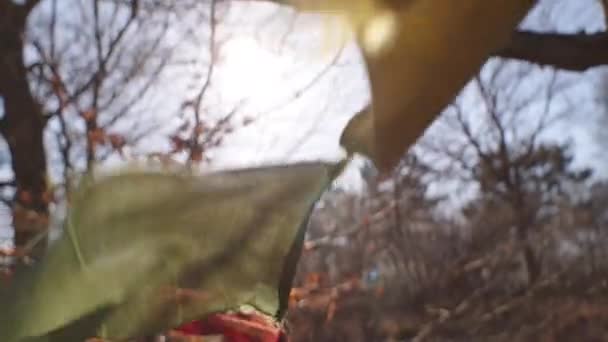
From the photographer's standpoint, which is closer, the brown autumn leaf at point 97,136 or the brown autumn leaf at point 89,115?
the brown autumn leaf at point 97,136

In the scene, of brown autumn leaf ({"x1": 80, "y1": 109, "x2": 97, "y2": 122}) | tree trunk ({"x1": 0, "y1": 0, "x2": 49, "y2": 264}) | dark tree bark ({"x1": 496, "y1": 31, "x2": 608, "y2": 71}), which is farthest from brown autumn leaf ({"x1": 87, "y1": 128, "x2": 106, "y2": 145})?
dark tree bark ({"x1": 496, "y1": 31, "x2": 608, "y2": 71})

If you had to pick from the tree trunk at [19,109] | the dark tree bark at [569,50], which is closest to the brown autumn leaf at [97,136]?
→ the tree trunk at [19,109]

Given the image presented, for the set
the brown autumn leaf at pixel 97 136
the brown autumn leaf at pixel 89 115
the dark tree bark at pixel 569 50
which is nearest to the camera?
the dark tree bark at pixel 569 50

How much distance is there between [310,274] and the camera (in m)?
2.84

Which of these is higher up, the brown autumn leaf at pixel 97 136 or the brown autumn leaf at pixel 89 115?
the brown autumn leaf at pixel 89 115

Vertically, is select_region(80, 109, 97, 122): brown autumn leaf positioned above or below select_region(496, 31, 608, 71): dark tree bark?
above

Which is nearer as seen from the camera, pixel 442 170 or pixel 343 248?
pixel 343 248

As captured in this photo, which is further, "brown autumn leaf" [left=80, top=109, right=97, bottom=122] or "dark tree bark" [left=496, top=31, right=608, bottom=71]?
"brown autumn leaf" [left=80, top=109, right=97, bottom=122]

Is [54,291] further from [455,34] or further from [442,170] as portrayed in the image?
[442,170]

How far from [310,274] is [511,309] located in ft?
7.41

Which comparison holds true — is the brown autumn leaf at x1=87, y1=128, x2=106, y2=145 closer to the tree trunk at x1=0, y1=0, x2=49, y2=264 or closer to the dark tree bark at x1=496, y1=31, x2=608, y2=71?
the tree trunk at x1=0, y1=0, x2=49, y2=264

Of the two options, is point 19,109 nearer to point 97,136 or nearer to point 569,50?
point 97,136

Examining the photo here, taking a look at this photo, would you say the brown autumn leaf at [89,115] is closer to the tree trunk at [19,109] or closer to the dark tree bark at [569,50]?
the tree trunk at [19,109]

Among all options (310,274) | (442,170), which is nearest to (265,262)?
(310,274)
